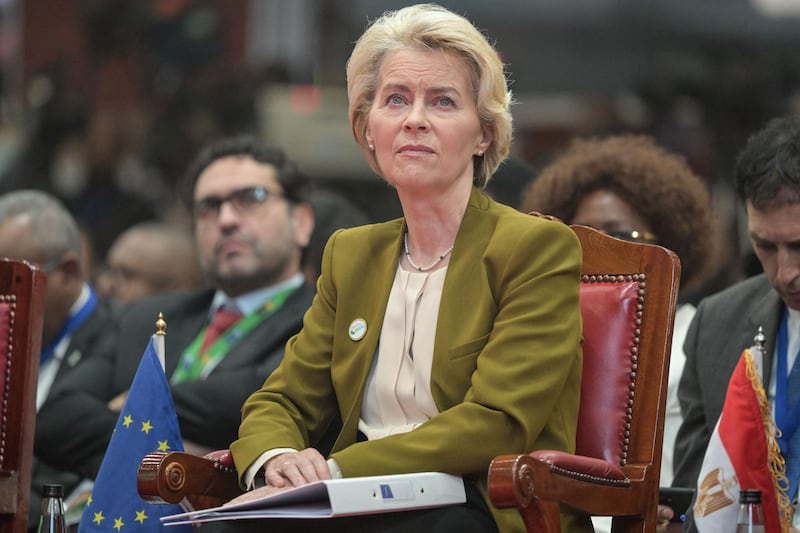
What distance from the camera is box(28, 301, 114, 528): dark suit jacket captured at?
16.5 ft

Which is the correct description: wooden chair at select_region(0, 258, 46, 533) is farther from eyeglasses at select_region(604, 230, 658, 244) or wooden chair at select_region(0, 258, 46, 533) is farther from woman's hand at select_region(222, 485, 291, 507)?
eyeglasses at select_region(604, 230, 658, 244)

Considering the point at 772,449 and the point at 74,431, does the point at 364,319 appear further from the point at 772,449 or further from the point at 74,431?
the point at 74,431

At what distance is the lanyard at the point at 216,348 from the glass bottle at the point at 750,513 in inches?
87.7

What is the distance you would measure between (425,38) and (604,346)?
2.93 feet

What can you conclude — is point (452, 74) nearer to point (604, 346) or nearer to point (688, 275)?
point (604, 346)

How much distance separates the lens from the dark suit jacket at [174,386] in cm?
468

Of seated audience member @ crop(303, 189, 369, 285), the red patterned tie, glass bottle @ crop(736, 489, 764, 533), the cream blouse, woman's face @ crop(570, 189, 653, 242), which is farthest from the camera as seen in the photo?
seated audience member @ crop(303, 189, 369, 285)

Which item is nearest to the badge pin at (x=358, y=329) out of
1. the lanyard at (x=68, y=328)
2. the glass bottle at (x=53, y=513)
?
the glass bottle at (x=53, y=513)

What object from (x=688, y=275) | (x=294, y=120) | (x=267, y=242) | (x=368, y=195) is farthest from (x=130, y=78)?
(x=688, y=275)

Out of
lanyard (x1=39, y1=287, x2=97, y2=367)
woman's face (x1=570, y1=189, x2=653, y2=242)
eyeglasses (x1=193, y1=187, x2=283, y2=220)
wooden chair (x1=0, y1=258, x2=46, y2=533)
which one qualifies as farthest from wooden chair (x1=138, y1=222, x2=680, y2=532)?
lanyard (x1=39, y1=287, x2=97, y2=367)

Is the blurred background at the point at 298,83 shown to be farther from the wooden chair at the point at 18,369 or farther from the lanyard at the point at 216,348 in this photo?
the wooden chair at the point at 18,369

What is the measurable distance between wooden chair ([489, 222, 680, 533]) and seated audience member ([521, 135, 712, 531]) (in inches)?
43.7

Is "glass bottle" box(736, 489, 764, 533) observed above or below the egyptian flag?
below

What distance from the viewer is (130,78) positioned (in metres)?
13.2
